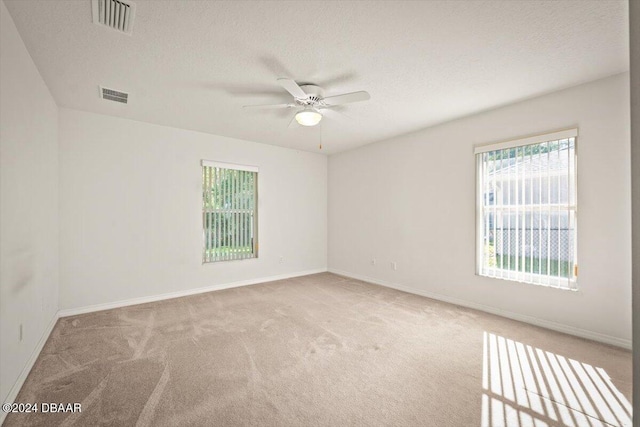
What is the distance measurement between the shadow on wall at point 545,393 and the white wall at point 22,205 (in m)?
3.33

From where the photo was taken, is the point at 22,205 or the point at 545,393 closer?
the point at 545,393

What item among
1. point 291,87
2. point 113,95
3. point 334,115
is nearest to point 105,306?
point 113,95

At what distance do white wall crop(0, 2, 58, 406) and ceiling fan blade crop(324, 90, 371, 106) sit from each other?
244 cm

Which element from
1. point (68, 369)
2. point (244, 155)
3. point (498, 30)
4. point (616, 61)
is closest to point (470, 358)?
point (498, 30)

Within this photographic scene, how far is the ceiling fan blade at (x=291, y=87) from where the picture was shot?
8.23 feet

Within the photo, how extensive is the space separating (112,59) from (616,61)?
14.8 ft

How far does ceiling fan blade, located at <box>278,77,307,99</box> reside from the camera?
251 cm

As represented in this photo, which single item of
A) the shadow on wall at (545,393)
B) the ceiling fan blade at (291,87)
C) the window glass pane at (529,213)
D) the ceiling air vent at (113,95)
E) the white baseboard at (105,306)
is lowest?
the shadow on wall at (545,393)

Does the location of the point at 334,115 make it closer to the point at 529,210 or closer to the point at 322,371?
the point at 529,210

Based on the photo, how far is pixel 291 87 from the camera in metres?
2.63

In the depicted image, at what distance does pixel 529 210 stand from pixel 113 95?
5061mm

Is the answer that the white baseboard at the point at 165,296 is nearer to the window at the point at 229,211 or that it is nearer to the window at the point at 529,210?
the window at the point at 229,211

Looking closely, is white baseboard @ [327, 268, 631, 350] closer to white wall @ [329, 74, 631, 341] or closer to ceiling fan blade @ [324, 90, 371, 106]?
white wall @ [329, 74, 631, 341]

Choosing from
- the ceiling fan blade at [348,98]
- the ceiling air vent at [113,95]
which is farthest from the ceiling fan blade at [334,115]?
the ceiling air vent at [113,95]
